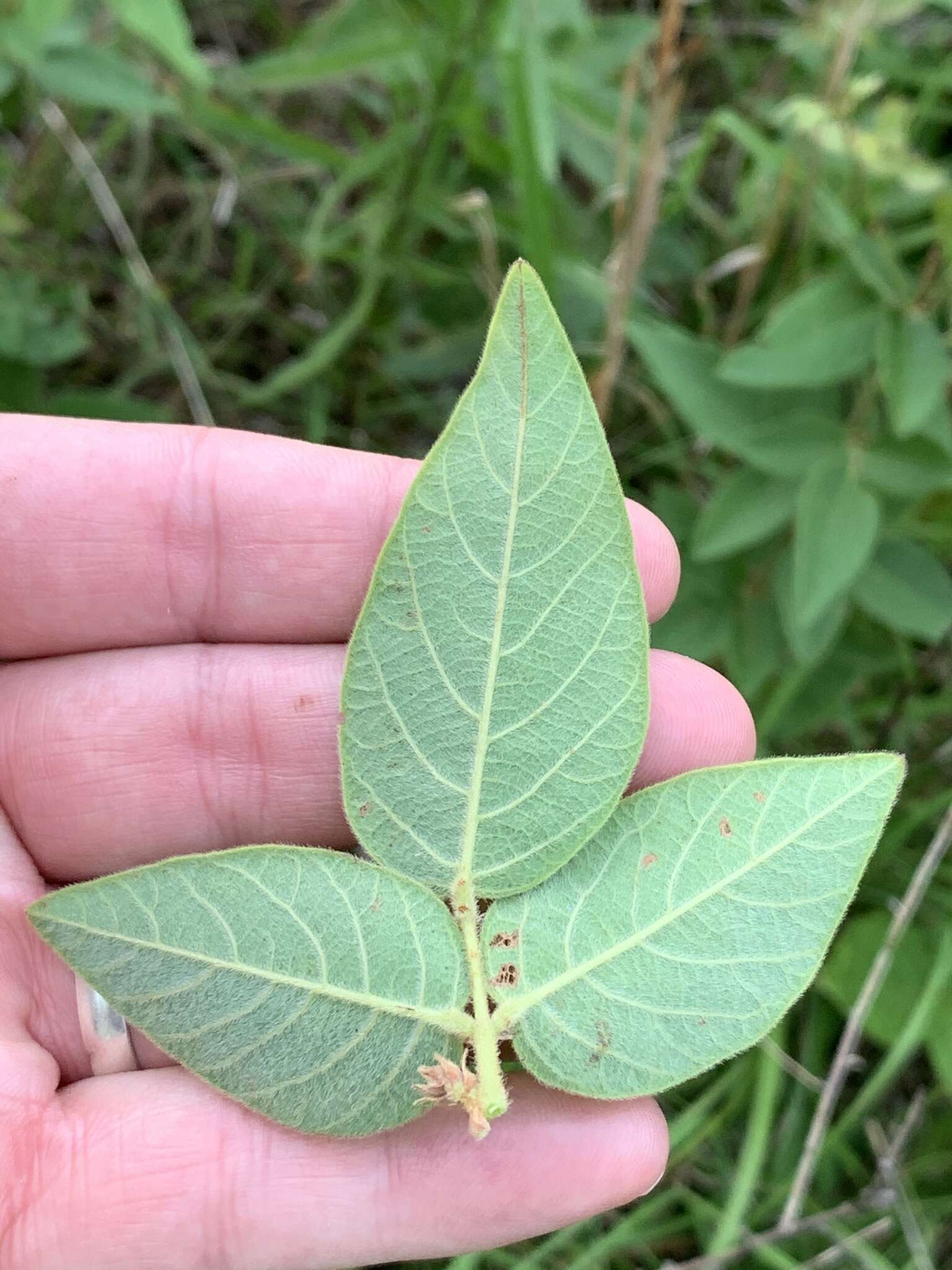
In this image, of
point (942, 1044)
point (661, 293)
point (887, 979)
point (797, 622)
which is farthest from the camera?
point (661, 293)

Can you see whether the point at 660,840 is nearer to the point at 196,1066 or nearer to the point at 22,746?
the point at 196,1066

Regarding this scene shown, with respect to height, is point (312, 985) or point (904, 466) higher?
point (904, 466)

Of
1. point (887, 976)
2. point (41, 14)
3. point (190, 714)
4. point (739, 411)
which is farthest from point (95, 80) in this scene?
point (887, 976)

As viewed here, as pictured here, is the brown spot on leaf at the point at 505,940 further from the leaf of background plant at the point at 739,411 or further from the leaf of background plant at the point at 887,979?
the leaf of background plant at the point at 887,979

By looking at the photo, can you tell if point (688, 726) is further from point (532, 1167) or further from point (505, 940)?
point (532, 1167)

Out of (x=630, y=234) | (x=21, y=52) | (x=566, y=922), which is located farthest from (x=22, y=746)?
(x=630, y=234)

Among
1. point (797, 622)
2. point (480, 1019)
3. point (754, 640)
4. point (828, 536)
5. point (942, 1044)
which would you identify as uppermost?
point (828, 536)
